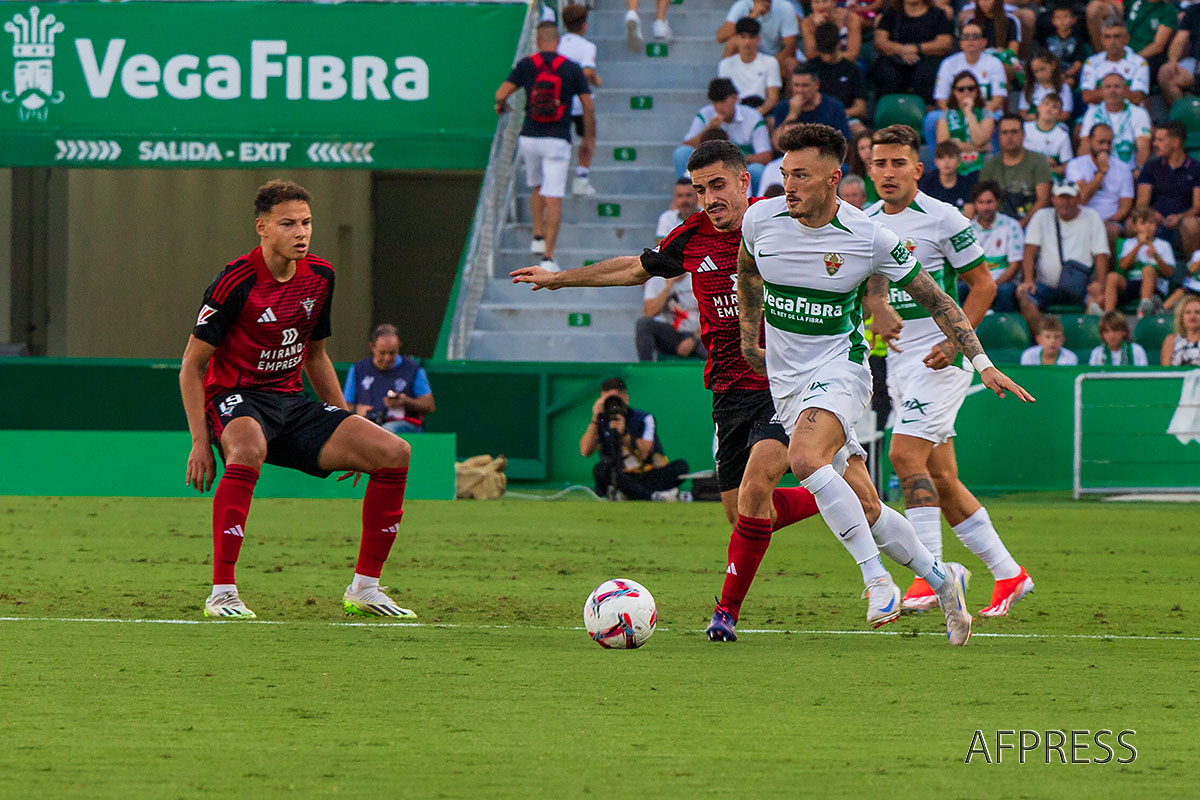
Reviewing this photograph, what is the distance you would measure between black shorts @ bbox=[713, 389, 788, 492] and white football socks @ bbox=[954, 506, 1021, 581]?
1213mm

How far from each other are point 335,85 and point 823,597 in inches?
458

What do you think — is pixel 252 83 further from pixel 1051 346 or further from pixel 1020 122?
pixel 1051 346

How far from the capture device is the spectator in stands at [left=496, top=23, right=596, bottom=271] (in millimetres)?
16859

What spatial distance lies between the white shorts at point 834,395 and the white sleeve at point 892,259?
38 centimetres

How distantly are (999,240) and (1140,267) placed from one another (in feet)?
5.17

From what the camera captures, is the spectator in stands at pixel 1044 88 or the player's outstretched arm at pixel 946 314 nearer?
the player's outstretched arm at pixel 946 314

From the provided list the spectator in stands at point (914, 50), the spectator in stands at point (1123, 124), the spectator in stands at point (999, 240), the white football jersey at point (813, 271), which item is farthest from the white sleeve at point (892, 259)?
the spectator in stands at point (914, 50)

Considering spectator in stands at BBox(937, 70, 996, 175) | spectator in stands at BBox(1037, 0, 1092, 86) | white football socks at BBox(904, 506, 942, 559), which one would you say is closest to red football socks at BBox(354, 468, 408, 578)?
white football socks at BBox(904, 506, 942, 559)

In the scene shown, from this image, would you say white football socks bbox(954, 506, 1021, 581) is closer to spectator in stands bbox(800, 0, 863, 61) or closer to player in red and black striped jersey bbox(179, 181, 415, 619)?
player in red and black striped jersey bbox(179, 181, 415, 619)

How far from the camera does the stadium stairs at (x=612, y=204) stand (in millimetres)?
17406

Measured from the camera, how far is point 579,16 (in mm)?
17922

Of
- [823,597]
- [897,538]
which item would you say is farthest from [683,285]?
[897,538]

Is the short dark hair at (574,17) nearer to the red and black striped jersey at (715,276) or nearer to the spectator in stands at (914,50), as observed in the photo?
the spectator in stands at (914,50)

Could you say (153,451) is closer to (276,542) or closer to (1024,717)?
(276,542)
